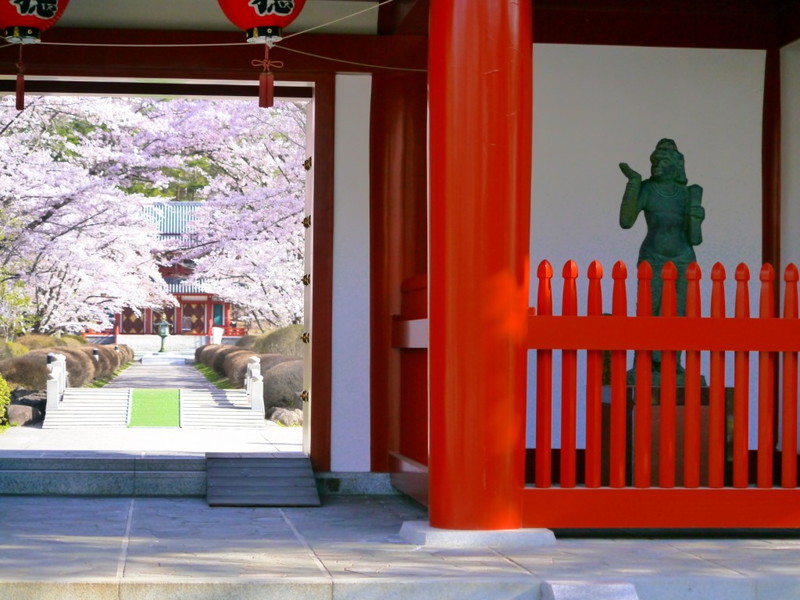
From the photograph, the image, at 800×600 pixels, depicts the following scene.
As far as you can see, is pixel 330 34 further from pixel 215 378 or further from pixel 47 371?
pixel 215 378

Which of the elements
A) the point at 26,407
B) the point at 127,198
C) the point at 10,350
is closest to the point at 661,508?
the point at 26,407

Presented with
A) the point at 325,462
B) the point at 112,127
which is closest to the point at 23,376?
the point at 112,127

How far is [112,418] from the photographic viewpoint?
59.7ft

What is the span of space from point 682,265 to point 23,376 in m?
15.5

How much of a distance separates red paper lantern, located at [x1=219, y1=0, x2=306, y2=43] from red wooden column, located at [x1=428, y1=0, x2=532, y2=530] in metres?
1.38

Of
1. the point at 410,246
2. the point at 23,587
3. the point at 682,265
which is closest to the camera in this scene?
the point at 23,587

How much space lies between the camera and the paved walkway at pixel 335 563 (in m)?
4.62

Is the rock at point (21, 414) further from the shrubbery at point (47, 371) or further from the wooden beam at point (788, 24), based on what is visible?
the wooden beam at point (788, 24)

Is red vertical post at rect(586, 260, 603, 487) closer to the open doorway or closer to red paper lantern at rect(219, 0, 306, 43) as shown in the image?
red paper lantern at rect(219, 0, 306, 43)

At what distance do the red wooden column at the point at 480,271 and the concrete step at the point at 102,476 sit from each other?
2.72m

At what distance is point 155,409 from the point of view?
19.8m

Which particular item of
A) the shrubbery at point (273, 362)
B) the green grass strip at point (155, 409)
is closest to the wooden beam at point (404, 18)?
the green grass strip at point (155, 409)

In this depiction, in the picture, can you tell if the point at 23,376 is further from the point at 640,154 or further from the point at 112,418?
the point at 640,154

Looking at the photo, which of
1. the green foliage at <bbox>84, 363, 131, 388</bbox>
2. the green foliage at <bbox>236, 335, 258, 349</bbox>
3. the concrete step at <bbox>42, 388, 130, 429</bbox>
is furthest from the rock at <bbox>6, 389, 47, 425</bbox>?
the green foliage at <bbox>236, 335, 258, 349</bbox>
